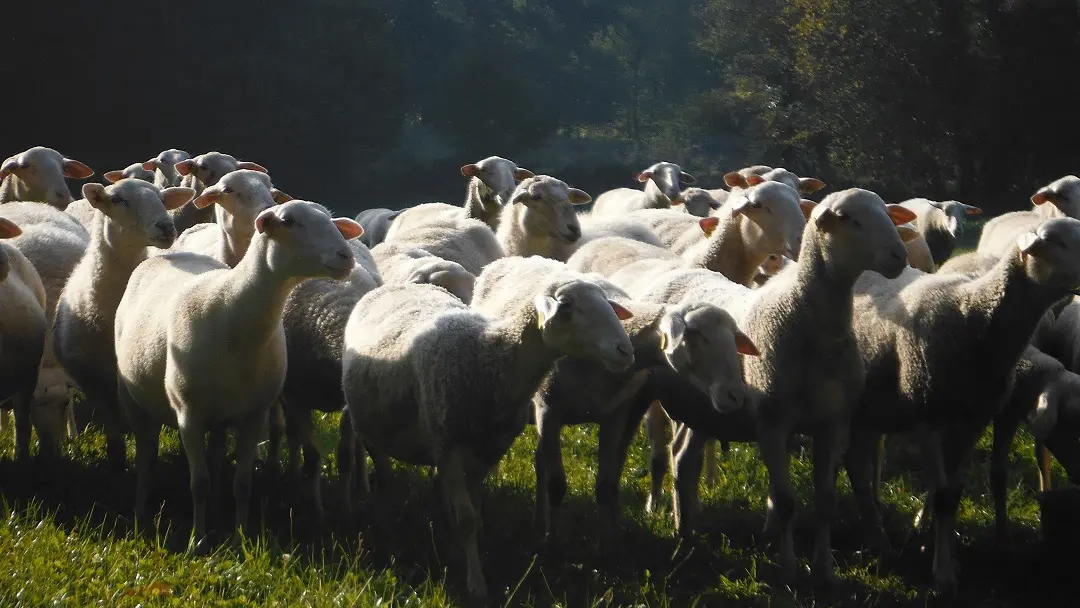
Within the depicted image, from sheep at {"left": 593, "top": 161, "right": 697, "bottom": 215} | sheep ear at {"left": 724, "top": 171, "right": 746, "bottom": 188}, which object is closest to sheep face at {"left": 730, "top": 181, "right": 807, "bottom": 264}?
sheep ear at {"left": 724, "top": 171, "right": 746, "bottom": 188}

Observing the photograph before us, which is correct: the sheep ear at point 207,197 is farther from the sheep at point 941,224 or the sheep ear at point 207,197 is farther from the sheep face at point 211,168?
the sheep at point 941,224

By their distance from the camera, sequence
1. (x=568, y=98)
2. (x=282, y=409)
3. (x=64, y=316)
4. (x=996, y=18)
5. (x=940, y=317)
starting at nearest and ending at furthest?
(x=940, y=317) < (x=64, y=316) < (x=282, y=409) < (x=996, y=18) < (x=568, y=98)

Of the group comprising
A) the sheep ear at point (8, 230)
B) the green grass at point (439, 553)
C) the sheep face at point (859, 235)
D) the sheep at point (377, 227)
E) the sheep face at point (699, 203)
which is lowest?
the sheep at point (377, 227)

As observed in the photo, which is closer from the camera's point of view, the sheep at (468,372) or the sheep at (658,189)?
the sheep at (468,372)

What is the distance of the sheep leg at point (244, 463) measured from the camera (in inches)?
222

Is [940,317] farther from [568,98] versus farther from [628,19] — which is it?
[628,19]

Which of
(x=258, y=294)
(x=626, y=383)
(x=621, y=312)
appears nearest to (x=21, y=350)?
(x=258, y=294)

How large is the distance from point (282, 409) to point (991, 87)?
63.4 ft

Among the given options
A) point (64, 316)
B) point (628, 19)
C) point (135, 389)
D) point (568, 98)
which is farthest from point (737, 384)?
point (628, 19)

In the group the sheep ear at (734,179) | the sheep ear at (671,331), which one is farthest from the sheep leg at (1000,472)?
the sheep ear at (734,179)

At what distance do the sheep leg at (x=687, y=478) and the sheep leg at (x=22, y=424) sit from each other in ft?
12.2

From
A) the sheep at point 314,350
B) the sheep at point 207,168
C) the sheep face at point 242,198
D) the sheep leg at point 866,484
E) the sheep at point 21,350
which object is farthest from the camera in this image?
the sheep at point 207,168

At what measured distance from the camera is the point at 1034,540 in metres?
6.02

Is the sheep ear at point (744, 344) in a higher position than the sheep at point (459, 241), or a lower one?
higher
